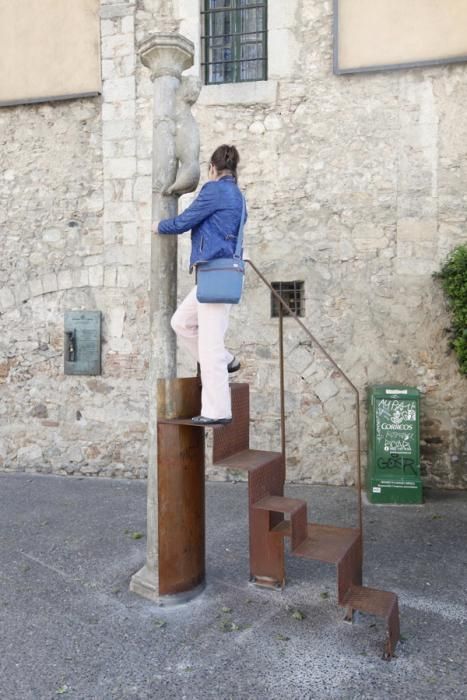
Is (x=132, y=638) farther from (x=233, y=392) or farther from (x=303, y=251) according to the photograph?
(x=303, y=251)

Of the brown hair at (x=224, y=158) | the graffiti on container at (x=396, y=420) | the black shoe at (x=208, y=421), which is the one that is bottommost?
the graffiti on container at (x=396, y=420)

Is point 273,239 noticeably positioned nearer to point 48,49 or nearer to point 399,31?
point 399,31

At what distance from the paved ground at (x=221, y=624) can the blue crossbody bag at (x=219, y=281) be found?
184 cm

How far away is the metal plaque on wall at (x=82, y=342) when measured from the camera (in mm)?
6523

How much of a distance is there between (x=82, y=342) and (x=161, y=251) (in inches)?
126

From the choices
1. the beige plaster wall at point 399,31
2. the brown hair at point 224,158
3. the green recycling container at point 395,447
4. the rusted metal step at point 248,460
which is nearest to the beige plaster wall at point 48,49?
the beige plaster wall at point 399,31

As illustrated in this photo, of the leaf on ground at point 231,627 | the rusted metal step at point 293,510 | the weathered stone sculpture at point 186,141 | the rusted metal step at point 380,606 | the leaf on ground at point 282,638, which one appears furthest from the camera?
the weathered stone sculpture at point 186,141

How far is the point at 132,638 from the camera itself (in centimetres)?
316

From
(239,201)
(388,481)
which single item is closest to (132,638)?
(239,201)

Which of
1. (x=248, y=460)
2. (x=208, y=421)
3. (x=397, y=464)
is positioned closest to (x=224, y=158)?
(x=208, y=421)

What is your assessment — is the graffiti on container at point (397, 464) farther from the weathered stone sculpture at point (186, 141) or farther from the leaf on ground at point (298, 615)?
the weathered stone sculpture at point (186, 141)

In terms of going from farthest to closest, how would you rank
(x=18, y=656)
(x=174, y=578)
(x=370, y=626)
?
1. (x=174, y=578)
2. (x=370, y=626)
3. (x=18, y=656)

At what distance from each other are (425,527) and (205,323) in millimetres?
2865

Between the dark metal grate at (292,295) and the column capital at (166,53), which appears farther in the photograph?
the dark metal grate at (292,295)
